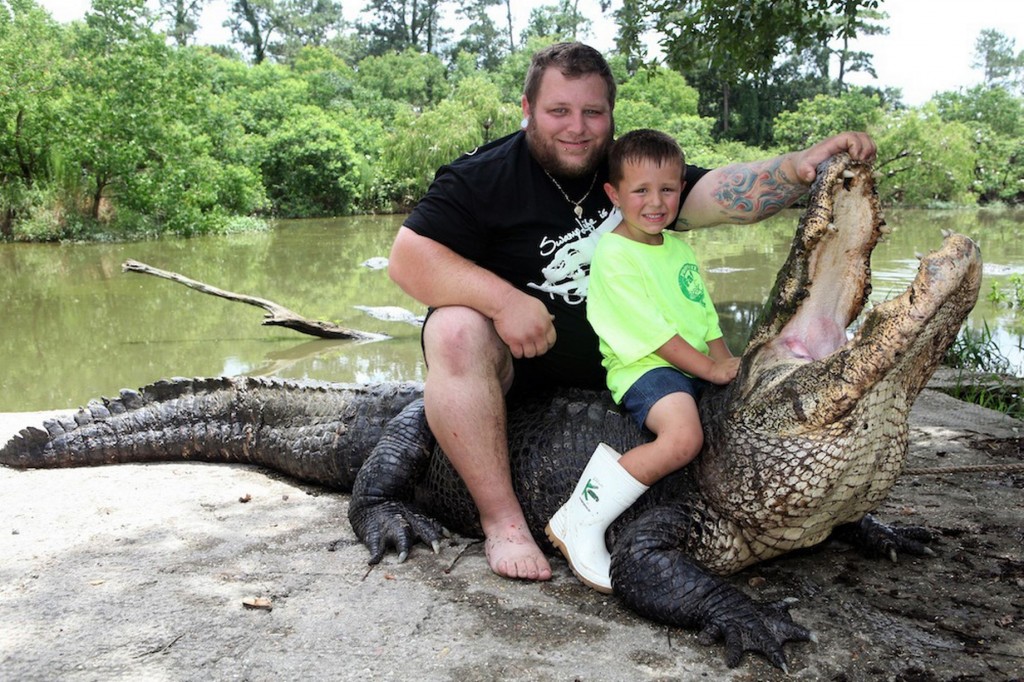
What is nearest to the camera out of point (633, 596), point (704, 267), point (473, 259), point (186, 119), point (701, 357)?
point (633, 596)

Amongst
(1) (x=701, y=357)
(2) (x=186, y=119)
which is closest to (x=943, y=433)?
(1) (x=701, y=357)

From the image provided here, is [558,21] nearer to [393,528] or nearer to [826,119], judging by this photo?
[826,119]

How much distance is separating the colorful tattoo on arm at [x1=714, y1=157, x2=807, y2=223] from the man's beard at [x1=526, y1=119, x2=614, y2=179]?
48 centimetres

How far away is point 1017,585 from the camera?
8.44 feet

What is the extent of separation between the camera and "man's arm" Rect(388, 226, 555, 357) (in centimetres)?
293

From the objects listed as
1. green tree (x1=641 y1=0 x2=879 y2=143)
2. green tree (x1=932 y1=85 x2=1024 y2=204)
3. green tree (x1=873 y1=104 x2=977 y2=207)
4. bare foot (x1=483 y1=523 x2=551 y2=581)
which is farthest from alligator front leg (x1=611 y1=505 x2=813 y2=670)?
green tree (x1=932 y1=85 x2=1024 y2=204)

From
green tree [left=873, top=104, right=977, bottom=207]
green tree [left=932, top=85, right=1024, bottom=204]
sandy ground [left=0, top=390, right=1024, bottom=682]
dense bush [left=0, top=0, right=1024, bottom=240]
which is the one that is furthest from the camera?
green tree [left=932, top=85, right=1024, bottom=204]

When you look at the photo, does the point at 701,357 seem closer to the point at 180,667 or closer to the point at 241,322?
the point at 180,667

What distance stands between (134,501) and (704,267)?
476 inches

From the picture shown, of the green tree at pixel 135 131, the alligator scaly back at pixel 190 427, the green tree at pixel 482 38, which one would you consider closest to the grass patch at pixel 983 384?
the alligator scaly back at pixel 190 427

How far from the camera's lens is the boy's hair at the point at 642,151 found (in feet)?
9.11

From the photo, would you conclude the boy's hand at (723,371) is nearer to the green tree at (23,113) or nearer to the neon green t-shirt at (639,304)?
the neon green t-shirt at (639,304)

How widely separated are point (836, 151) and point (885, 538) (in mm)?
1380

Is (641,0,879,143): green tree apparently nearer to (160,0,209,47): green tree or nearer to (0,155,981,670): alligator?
(0,155,981,670): alligator
